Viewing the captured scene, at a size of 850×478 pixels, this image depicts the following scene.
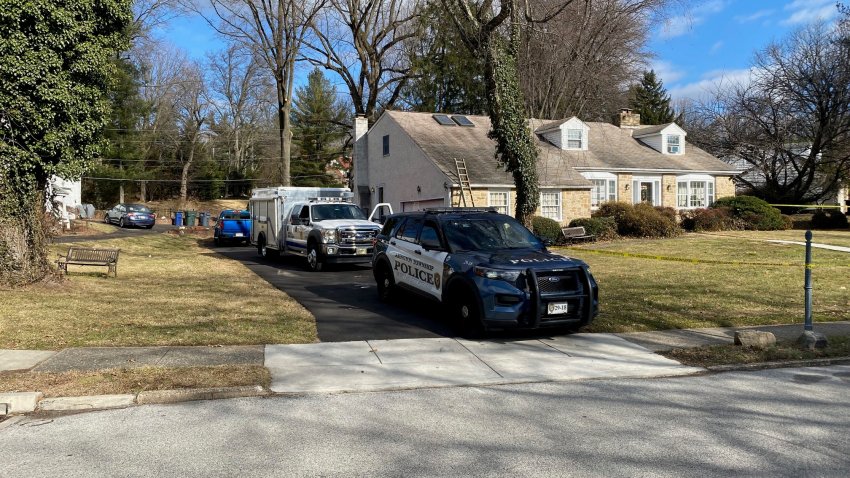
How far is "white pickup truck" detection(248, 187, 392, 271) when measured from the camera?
17531 mm

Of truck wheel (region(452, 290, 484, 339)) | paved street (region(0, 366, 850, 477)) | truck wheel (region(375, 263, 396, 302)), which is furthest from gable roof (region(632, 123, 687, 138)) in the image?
paved street (region(0, 366, 850, 477))

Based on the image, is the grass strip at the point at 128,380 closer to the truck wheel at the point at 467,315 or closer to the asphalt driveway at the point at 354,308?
the asphalt driveway at the point at 354,308

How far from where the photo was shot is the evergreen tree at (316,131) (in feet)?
213

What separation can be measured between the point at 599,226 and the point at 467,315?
59.9 feet

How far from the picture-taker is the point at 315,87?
6475cm

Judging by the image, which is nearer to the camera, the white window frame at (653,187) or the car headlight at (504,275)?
the car headlight at (504,275)

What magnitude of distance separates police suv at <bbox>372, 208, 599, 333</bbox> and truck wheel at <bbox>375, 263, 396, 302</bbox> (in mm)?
475

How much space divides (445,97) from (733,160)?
68.4 feet

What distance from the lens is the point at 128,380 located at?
6.67m

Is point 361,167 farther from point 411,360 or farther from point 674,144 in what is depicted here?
point 411,360

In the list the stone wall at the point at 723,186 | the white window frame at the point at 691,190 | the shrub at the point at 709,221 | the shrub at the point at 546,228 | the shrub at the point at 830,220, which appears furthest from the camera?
the stone wall at the point at 723,186

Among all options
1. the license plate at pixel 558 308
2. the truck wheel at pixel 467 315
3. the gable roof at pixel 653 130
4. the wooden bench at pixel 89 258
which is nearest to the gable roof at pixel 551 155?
the gable roof at pixel 653 130

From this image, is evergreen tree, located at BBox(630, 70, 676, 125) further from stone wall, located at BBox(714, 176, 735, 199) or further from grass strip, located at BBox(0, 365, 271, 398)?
grass strip, located at BBox(0, 365, 271, 398)

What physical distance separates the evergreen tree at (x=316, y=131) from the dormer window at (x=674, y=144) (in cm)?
3691
